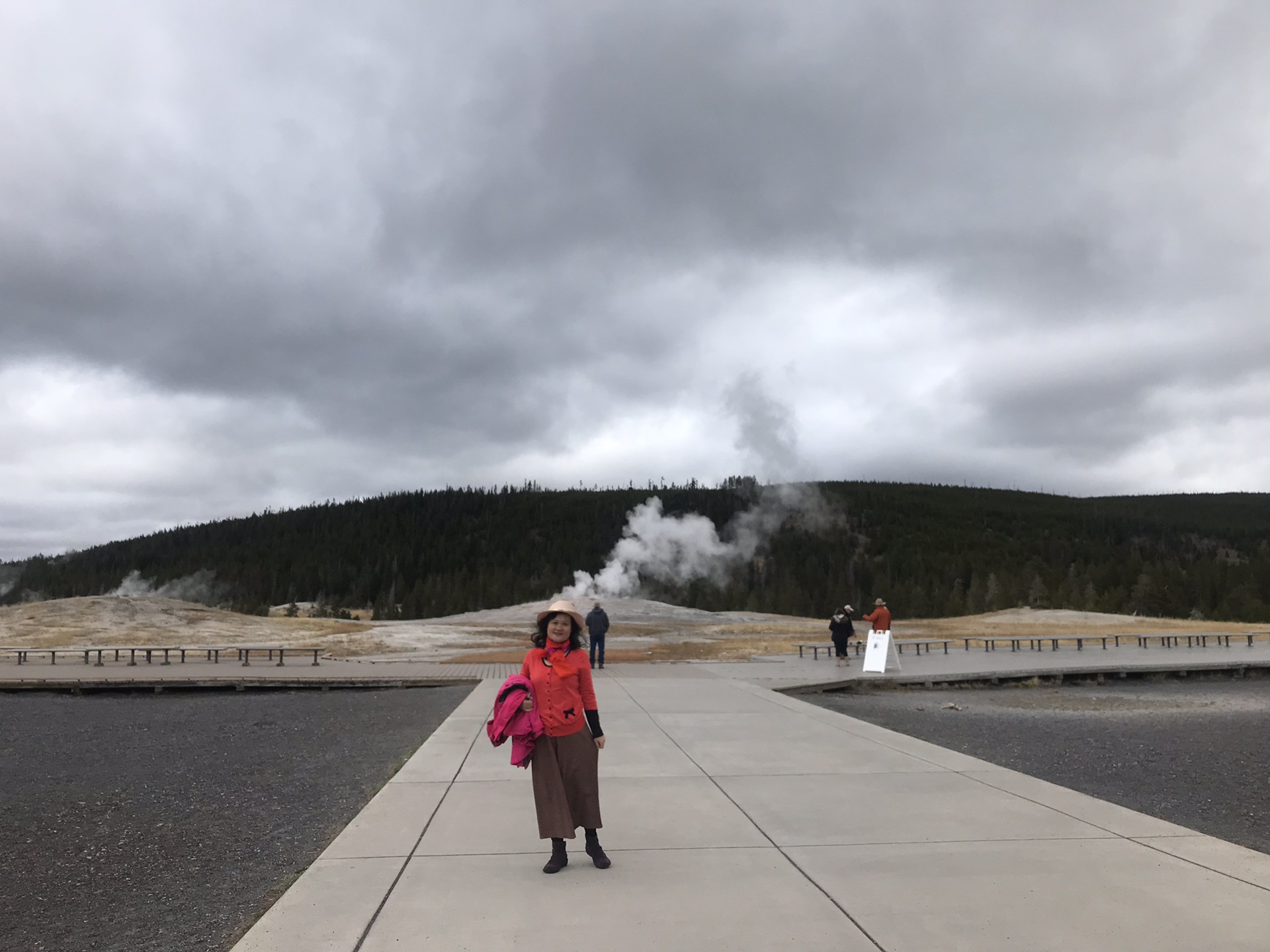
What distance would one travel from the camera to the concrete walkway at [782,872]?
13.8 ft

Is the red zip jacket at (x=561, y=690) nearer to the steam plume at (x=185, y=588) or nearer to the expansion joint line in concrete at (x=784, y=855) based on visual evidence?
the expansion joint line in concrete at (x=784, y=855)

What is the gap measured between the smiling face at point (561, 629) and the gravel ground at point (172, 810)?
2290mm

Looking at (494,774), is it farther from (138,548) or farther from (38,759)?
(138,548)

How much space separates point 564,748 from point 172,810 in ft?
16.1

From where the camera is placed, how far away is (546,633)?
5.56 m

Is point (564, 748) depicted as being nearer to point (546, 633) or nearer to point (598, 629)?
point (546, 633)

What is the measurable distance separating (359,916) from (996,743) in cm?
974

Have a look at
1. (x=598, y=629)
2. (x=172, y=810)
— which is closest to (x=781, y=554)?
(x=598, y=629)

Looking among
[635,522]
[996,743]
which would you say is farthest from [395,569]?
[996,743]

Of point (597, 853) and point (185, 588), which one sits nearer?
point (597, 853)

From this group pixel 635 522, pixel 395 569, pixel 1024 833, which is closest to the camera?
pixel 1024 833

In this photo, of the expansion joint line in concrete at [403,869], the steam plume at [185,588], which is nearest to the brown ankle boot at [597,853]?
the expansion joint line in concrete at [403,869]

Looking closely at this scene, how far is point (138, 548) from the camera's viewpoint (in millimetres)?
174875

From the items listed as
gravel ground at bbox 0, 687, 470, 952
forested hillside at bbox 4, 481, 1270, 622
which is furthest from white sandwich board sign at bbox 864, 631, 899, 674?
forested hillside at bbox 4, 481, 1270, 622
